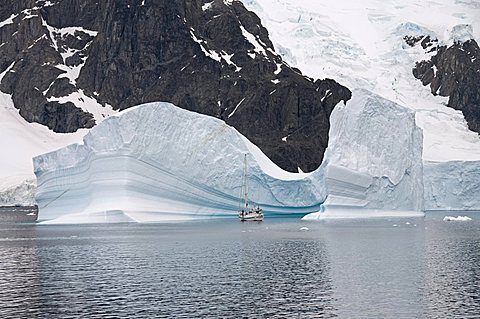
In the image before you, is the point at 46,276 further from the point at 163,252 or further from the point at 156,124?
the point at 156,124

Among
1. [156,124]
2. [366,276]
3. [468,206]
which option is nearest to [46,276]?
[366,276]

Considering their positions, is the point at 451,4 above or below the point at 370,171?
above

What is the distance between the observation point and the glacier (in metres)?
56.5

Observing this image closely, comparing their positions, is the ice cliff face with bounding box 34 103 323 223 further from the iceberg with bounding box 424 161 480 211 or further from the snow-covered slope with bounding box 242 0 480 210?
the snow-covered slope with bounding box 242 0 480 210

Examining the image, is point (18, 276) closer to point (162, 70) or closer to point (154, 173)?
point (154, 173)

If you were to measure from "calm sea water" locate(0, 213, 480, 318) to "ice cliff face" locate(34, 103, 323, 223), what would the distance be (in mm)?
6340

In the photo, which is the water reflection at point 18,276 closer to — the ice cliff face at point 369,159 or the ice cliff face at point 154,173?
the ice cliff face at point 154,173

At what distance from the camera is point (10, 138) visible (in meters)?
142

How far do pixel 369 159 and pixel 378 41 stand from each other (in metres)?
88.9

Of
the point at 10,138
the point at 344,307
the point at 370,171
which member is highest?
the point at 10,138

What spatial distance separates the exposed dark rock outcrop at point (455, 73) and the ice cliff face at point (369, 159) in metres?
80.6

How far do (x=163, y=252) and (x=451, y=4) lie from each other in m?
130

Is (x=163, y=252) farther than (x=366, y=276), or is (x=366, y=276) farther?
(x=163, y=252)

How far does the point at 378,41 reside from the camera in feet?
482
